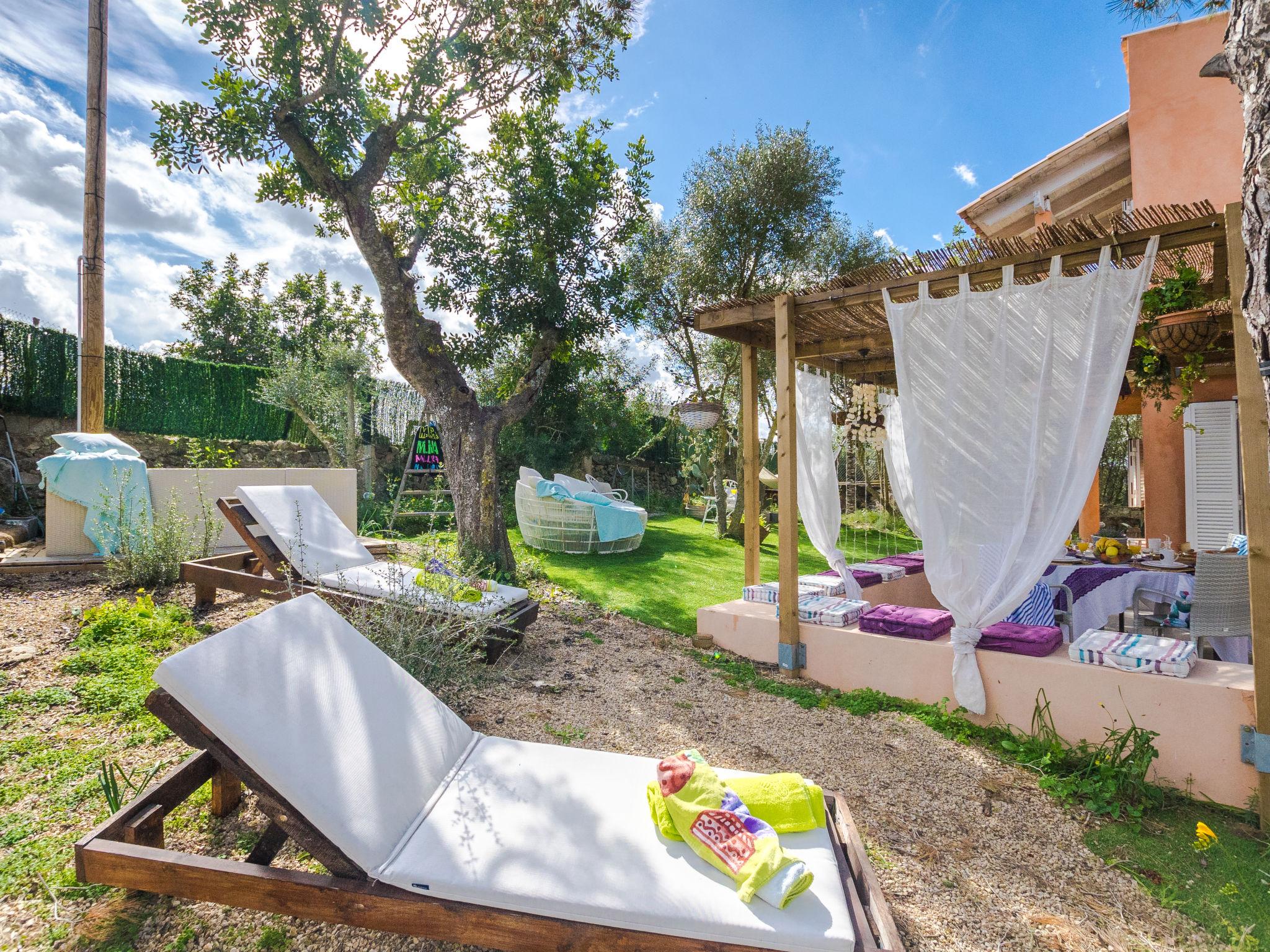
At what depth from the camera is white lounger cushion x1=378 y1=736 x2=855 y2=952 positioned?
142cm

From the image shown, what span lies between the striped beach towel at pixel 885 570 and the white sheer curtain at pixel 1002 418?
1.96m

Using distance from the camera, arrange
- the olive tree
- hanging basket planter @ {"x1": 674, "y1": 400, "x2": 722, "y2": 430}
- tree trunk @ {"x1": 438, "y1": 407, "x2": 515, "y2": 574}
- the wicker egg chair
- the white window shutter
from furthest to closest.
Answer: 1. the wicker egg chair
2. hanging basket planter @ {"x1": 674, "y1": 400, "x2": 722, "y2": 430}
3. tree trunk @ {"x1": 438, "y1": 407, "x2": 515, "y2": 574}
4. the white window shutter
5. the olive tree

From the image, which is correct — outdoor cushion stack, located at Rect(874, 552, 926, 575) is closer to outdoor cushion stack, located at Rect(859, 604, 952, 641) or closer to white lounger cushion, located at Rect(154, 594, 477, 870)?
outdoor cushion stack, located at Rect(859, 604, 952, 641)

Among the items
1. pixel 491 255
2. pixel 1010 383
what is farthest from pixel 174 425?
pixel 1010 383

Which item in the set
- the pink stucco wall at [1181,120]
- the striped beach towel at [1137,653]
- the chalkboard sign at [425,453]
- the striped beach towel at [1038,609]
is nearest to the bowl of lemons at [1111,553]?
the striped beach towel at [1038,609]

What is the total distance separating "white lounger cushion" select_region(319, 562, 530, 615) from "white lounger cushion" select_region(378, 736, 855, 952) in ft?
6.12

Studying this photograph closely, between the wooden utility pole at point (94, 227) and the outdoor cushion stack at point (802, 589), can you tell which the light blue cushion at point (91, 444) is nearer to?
the wooden utility pole at point (94, 227)

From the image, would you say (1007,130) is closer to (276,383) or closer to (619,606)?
(619,606)

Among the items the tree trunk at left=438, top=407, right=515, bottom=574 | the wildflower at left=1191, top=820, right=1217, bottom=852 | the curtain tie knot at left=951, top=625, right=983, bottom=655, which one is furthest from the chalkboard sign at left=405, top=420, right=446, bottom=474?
the wildflower at left=1191, top=820, right=1217, bottom=852

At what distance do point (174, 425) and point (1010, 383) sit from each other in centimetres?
1236

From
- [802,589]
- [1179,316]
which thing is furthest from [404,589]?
[1179,316]

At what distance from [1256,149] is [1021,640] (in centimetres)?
245

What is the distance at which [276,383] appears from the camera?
11.1 m

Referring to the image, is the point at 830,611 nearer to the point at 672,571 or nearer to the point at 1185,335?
the point at 1185,335
